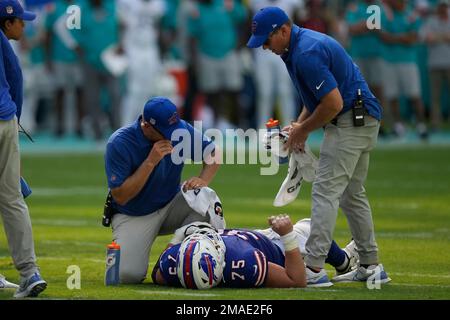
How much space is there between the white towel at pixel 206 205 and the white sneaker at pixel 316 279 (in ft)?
3.13

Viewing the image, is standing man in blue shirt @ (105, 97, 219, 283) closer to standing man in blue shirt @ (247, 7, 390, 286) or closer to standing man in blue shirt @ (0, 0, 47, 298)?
standing man in blue shirt @ (247, 7, 390, 286)

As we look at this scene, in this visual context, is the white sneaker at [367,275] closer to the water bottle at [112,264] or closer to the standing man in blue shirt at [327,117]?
the standing man in blue shirt at [327,117]

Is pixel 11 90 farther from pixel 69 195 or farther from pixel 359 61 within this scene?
pixel 359 61

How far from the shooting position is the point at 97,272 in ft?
35.1

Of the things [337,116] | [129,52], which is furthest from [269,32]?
[129,52]

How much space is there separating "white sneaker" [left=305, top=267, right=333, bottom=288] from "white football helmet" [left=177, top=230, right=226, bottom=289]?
683mm

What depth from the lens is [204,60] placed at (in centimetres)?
2559

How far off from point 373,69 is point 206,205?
47.8 ft

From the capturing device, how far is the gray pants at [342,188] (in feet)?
31.9

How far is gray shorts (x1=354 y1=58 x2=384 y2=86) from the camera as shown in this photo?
24.3 meters

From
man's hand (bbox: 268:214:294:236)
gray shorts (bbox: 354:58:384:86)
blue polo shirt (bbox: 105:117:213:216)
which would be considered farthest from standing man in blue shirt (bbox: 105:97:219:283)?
gray shorts (bbox: 354:58:384:86)

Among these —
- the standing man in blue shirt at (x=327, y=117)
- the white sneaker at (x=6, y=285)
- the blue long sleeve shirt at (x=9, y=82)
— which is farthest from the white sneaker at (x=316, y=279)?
the blue long sleeve shirt at (x=9, y=82)

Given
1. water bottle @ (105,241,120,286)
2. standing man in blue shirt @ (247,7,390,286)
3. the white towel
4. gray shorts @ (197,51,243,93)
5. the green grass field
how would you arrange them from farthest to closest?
1. gray shorts @ (197,51,243,93)
2. the white towel
3. water bottle @ (105,241,120,286)
4. standing man in blue shirt @ (247,7,390,286)
5. the green grass field
